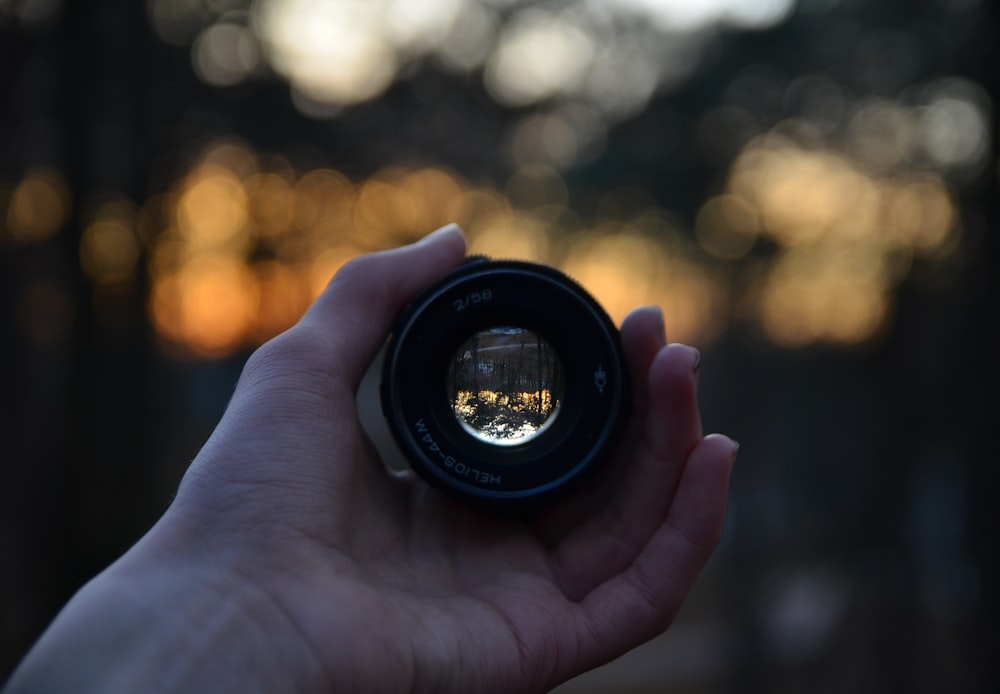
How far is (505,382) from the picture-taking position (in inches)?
71.9

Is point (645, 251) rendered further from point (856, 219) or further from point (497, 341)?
point (497, 341)

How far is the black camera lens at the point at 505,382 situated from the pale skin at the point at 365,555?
0.08 metres

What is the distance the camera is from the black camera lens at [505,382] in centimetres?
184

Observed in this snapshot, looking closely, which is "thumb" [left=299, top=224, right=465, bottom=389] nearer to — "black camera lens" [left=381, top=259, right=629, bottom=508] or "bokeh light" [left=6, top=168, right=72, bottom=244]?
"black camera lens" [left=381, top=259, right=629, bottom=508]

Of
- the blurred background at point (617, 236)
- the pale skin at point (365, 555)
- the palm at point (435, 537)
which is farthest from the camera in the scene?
the blurred background at point (617, 236)

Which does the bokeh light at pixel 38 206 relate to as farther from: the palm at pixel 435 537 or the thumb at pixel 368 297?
the palm at pixel 435 537

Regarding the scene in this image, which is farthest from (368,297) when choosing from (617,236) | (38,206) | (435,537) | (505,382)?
(617,236)

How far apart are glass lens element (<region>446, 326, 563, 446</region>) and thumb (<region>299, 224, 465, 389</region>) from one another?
0.59 ft

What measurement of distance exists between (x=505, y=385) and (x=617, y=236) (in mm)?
7972

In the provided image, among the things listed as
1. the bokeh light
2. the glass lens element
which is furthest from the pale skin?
the bokeh light

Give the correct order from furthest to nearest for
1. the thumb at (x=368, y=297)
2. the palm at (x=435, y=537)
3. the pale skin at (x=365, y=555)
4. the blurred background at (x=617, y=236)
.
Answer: the blurred background at (x=617, y=236), the thumb at (x=368, y=297), the palm at (x=435, y=537), the pale skin at (x=365, y=555)

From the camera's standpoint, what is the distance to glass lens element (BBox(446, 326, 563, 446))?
1.83 meters

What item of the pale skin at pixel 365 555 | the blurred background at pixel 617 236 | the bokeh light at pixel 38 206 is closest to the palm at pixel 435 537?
the pale skin at pixel 365 555

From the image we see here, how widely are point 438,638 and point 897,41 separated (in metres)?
6.33
